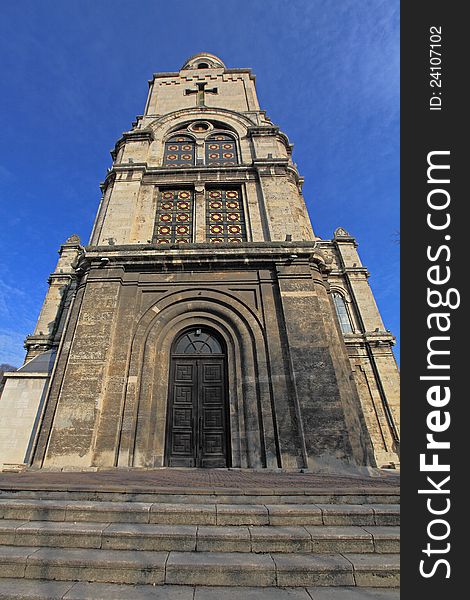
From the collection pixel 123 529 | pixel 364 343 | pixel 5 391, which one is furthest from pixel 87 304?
pixel 364 343

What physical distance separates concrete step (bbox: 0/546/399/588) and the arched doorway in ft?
18.7

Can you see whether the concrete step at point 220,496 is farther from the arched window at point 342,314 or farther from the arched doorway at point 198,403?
the arched window at point 342,314

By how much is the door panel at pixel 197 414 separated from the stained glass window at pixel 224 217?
16.4 ft

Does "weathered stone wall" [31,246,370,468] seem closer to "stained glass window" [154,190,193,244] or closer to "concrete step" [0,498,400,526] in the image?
"stained glass window" [154,190,193,244]

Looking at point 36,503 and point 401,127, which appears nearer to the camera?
point 36,503

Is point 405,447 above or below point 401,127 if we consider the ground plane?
below

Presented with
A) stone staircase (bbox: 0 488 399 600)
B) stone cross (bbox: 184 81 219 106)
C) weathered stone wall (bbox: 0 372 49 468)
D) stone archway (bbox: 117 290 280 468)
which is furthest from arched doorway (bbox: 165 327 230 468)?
stone cross (bbox: 184 81 219 106)

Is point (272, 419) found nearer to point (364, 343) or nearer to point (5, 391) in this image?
point (5, 391)

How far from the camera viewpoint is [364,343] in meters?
19.3

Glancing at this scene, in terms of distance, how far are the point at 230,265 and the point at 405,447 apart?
8.32 meters

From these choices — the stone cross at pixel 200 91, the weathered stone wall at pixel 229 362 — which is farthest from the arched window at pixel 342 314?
the stone cross at pixel 200 91

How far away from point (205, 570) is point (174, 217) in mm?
12324

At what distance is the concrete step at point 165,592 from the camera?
275cm

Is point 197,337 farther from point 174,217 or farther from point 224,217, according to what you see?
point 174,217
